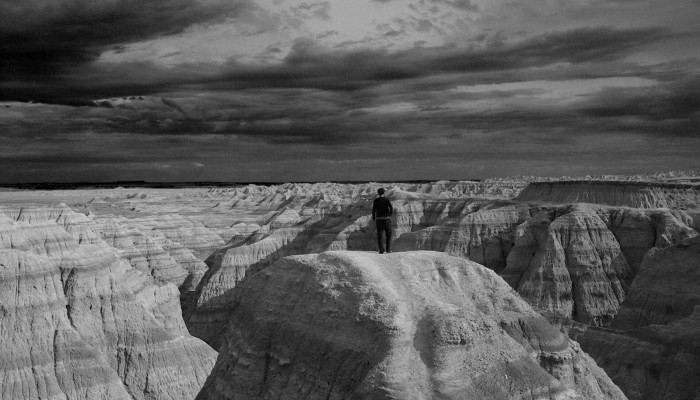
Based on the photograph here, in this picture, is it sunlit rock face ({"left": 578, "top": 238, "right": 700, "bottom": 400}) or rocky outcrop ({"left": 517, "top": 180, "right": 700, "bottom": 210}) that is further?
rocky outcrop ({"left": 517, "top": 180, "right": 700, "bottom": 210})

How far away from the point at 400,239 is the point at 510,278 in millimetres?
16582

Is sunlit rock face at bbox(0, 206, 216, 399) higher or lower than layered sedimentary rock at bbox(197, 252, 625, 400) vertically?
lower

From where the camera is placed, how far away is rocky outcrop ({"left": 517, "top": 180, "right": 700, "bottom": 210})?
78.0 metres

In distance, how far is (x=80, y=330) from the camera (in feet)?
103

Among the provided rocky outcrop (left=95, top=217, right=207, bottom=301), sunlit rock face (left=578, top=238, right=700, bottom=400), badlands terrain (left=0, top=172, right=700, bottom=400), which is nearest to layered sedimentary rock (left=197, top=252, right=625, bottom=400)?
badlands terrain (left=0, top=172, right=700, bottom=400)

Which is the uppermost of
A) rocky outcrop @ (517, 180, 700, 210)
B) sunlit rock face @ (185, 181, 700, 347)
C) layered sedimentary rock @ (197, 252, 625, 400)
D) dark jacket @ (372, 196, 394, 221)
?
dark jacket @ (372, 196, 394, 221)

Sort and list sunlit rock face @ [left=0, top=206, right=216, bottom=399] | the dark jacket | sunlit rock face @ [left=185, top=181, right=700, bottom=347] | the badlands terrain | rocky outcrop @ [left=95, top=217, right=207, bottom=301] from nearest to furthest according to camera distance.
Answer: the badlands terrain
the dark jacket
sunlit rock face @ [left=0, top=206, right=216, bottom=399]
rocky outcrop @ [left=95, top=217, right=207, bottom=301]
sunlit rock face @ [left=185, top=181, right=700, bottom=347]

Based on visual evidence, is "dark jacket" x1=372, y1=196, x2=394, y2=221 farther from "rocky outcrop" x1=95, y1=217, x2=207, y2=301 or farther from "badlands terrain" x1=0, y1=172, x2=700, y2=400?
"rocky outcrop" x1=95, y1=217, x2=207, y2=301

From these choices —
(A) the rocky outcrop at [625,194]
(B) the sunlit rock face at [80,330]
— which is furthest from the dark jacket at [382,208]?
(A) the rocky outcrop at [625,194]

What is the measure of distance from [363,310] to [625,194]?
3006 inches

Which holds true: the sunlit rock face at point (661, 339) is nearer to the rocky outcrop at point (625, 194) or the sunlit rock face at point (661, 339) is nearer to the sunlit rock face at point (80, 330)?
the sunlit rock face at point (80, 330)

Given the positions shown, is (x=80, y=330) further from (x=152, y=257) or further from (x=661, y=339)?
(x=661, y=339)

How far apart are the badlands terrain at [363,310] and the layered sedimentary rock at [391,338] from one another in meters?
0.05

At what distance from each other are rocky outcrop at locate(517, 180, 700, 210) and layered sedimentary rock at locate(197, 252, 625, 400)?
68129 millimetres
